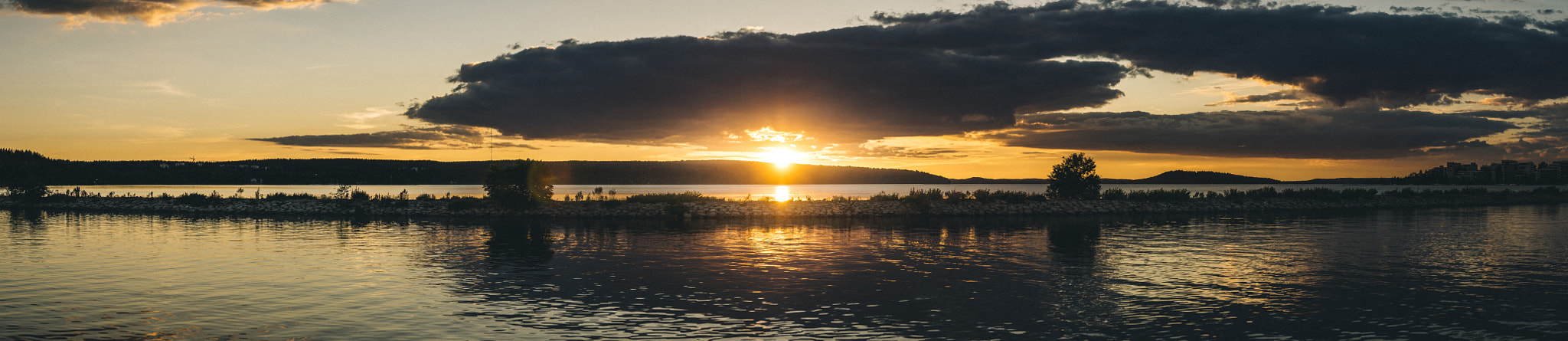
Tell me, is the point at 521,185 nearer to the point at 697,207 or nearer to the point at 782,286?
the point at 697,207

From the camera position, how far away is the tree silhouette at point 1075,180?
228 ft

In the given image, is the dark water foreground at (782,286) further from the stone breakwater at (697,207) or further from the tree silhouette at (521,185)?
the tree silhouette at (521,185)

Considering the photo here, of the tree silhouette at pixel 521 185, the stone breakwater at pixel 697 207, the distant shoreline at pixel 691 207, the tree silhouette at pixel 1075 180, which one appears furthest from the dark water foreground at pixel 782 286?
the tree silhouette at pixel 1075 180

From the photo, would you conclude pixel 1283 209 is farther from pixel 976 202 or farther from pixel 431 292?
pixel 431 292

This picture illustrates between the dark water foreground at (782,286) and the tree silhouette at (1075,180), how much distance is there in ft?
99.4

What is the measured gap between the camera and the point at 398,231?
41.2 m

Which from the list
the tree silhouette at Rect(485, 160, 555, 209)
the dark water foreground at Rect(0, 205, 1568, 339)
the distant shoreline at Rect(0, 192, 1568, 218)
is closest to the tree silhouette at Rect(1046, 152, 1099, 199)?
the distant shoreline at Rect(0, 192, 1568, 218)

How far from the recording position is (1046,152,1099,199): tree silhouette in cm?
6962

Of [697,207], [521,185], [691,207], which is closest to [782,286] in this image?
[691,207]

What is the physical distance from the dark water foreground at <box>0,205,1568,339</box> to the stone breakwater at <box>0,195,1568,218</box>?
18287 mm

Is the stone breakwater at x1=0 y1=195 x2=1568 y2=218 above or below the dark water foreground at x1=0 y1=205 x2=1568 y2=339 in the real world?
above

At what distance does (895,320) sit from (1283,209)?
6444 cm

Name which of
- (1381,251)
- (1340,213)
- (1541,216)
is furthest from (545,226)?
(1541,216)

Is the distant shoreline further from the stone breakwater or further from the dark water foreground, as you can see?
the dark water foreground
